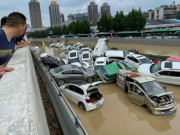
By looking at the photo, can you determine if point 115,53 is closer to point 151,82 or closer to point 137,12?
point 151,82

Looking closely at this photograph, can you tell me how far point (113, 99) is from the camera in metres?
8.75

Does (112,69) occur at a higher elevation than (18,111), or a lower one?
lower

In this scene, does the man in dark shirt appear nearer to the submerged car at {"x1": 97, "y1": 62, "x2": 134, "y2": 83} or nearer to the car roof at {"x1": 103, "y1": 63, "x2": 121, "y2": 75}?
the submerged car at {"x1": 97, "y1": 62, "x2": 134, "y2": 83}

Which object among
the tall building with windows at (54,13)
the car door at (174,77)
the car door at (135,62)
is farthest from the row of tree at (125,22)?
the tall building with windows at (54,13)

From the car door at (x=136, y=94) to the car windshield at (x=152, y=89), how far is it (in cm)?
30

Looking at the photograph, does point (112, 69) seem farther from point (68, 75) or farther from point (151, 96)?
point (151, 96)

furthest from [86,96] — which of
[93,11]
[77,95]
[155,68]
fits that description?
[93,11]

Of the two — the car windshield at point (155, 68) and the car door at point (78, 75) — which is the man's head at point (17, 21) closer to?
the car door at point (78, 75)

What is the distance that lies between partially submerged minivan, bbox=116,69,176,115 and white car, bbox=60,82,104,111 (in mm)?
1825

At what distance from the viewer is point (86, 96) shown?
23.5ft

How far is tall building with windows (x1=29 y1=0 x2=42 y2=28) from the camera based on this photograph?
15150 centimetres

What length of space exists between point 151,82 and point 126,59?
698 cm

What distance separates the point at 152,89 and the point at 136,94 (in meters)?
0.82

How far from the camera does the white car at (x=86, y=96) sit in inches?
283
